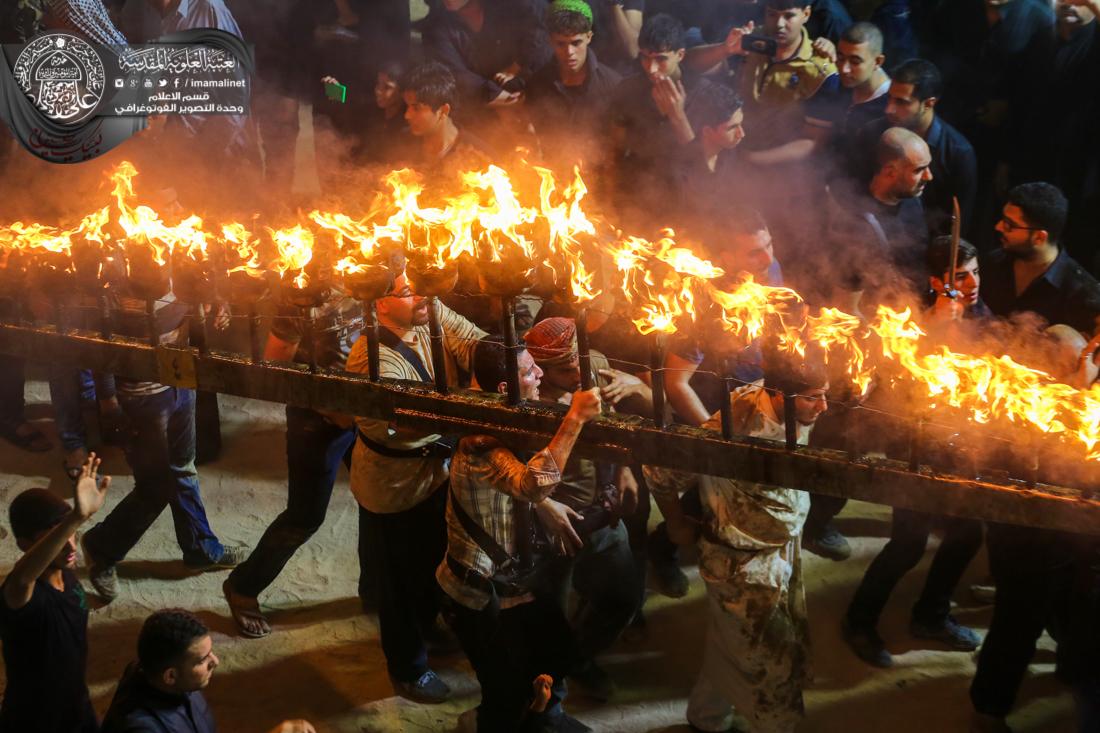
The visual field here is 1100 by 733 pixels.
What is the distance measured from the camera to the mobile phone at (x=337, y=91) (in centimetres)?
743

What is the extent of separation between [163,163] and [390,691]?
476 centimetres

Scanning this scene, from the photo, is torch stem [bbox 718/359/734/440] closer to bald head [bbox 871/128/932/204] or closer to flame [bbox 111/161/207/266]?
flame [bbox 111/161/207/266]

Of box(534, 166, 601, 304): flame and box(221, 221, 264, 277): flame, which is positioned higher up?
box(534, 166, 601, 304): flame

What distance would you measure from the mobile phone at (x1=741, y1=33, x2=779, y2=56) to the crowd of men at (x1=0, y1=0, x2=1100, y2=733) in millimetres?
18

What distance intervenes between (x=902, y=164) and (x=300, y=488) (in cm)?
359

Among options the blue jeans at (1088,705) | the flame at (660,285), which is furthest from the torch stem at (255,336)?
the blue jeans at (1088,705)

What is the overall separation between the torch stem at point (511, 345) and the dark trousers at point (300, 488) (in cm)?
182

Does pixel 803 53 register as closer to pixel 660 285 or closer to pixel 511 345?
pixel 660 285

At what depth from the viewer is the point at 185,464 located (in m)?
5.69

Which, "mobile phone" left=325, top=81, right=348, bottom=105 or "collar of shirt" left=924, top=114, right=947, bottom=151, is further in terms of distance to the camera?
"mobile phone" left=325, top=81, right=348, bottom=105


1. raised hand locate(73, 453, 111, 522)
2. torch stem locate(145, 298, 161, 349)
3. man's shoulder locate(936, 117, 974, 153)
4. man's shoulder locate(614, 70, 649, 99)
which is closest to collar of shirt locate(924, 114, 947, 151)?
man's shoulder locate(936, 117, 974, 153)

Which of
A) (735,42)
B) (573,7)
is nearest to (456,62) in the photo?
(573,7)

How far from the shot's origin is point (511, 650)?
4.15 meters

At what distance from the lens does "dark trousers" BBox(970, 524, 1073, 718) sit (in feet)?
13.7
